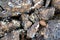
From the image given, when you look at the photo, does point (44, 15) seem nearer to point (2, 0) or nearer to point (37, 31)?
point (37, 31)

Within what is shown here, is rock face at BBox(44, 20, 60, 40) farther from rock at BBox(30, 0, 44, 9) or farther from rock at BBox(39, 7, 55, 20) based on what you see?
rock at BBox(30, 0, 44, 9)

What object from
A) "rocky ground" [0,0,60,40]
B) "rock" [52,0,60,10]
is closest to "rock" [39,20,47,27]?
"rocky ground" [0,0,60,40]

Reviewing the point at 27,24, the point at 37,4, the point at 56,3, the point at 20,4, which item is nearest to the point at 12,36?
the point at 27,24

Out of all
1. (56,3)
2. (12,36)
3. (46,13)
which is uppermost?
(56,3)

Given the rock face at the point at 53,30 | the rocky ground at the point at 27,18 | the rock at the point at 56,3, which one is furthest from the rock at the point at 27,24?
the rock at the point at 56,3

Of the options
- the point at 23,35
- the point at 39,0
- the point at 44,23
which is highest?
the point at 39,0

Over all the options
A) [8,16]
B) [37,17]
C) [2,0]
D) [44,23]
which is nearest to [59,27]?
[44,23]

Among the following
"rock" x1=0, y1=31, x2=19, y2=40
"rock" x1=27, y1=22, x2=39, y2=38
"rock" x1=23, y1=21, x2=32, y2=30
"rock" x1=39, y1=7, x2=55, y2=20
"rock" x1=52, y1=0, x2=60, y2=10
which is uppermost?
"rock" x1=52, y1=0, x2=60, y2=10

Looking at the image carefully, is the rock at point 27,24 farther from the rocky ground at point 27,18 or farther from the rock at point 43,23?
the rock at point 43,23

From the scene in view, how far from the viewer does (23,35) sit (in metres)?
2.01

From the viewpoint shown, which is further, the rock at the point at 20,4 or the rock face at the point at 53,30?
the rock at the point at 20,4

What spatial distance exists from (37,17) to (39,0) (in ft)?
0.86

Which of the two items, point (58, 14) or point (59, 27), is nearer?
point (59, 27)

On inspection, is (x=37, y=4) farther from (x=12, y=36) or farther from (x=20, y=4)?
(x=12, y=36)
